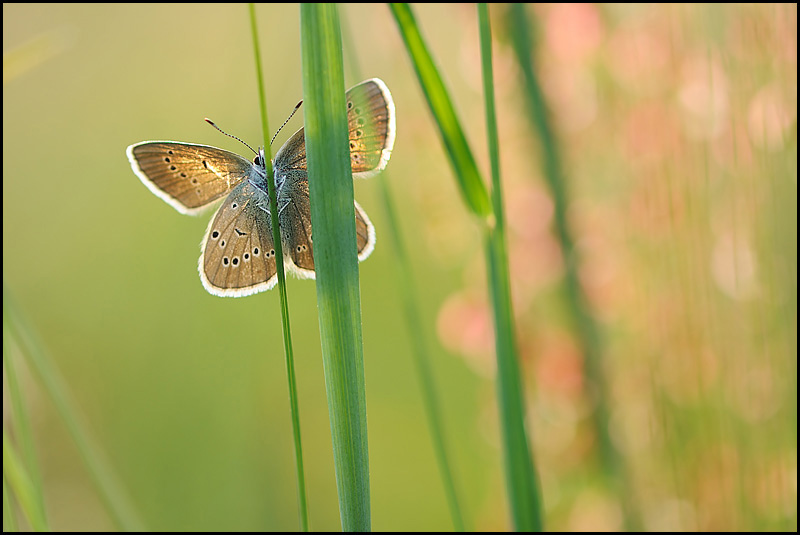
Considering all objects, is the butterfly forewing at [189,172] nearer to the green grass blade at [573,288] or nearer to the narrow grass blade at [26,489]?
the narrow grass blade at [26,489]

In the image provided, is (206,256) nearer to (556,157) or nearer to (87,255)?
(556,157)

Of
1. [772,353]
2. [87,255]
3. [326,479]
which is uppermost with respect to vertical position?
[87,255]

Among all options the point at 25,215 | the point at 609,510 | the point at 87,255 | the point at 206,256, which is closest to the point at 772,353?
the point at 609,510

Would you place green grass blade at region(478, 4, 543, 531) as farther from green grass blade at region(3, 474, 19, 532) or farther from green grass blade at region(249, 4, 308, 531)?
green grass blade at region(3, 474, 19, 532)

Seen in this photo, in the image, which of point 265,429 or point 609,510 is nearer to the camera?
point 609,510

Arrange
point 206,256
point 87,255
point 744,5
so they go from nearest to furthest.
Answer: point 206,256 → point 744,5 → point 87,255

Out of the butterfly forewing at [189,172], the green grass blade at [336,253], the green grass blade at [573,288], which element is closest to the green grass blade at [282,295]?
the green grass blade at [336,253]
